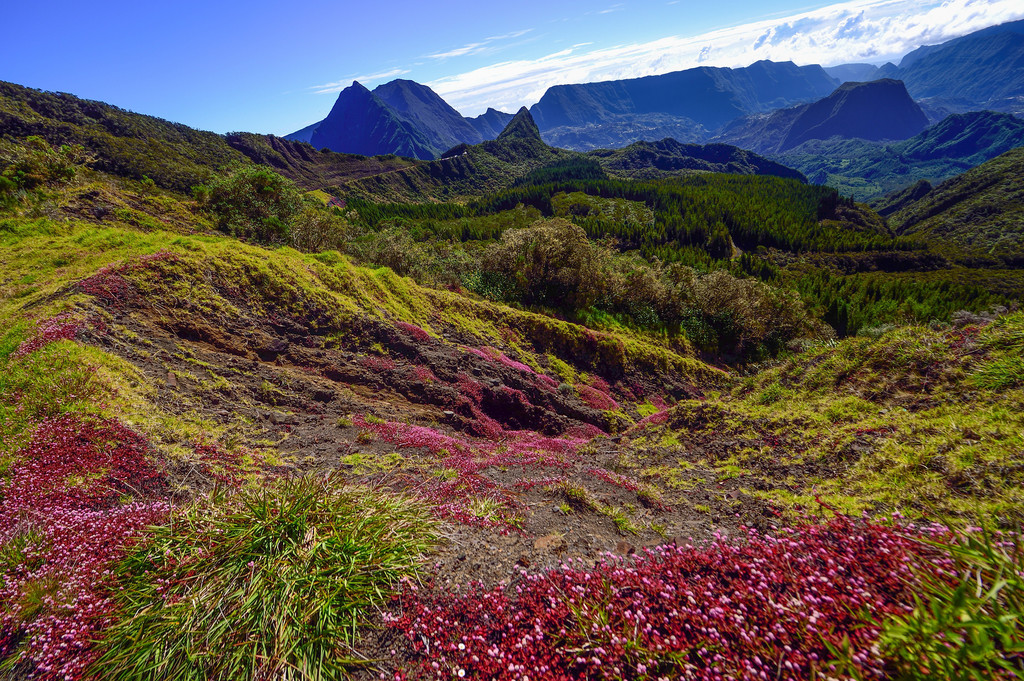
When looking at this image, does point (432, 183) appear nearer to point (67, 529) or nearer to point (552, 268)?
point (552, 268)

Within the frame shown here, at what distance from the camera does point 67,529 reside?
4.87 meters

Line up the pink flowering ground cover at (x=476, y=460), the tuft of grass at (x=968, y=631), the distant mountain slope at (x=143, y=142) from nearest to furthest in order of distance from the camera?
the tuft of grass at (x=968, y=631), the pink flowering ground cover at (x=476, y=460), the distant mountain slope at (x=143, y=142)

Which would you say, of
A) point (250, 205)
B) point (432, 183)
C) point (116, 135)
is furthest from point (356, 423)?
point (432, 183)

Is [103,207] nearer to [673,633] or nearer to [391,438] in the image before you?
[391,438]

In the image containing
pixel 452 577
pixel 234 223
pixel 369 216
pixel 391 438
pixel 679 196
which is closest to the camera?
pixel 452 577

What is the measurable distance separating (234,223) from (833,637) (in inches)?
1467

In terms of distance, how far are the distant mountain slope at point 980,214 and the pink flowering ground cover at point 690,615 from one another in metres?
152

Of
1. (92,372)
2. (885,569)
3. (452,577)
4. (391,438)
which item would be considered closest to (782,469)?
(885,569)

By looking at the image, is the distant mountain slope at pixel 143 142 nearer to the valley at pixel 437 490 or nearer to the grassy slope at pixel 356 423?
the valley at pixel 437 490

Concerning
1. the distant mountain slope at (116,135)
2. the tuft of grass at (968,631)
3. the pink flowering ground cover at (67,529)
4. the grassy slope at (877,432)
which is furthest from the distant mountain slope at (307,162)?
the tuft of grass at (968,631)

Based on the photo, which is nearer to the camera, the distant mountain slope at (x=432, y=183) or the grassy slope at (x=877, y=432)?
the grassy slope at (x=877, y=432)

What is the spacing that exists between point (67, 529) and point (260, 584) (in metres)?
3.25

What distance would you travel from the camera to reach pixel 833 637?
127 inches

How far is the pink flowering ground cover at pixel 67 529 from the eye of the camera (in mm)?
3703
